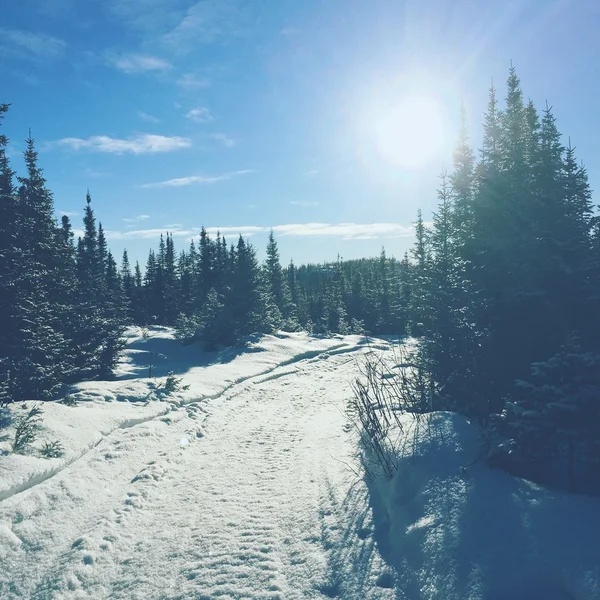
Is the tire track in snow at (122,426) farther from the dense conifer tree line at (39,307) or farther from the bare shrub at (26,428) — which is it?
the dense conifer tree line at (39,307)

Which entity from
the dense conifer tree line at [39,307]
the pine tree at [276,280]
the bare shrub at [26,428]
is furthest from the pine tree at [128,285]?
the bare shrub at [26,428]

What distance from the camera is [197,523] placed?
6.16m

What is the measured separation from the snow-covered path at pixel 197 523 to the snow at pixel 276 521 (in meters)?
0.02

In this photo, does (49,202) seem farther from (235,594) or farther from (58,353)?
(235,594)

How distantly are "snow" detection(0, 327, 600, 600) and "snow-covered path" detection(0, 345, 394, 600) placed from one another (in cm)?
2

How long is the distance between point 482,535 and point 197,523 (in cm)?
399

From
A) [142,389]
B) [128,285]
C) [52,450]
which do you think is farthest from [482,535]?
[128,285]

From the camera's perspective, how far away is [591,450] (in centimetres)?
536

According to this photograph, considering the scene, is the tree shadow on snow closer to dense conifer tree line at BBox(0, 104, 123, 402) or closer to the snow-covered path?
the snow-covered path

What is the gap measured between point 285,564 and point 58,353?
1422 centimetres

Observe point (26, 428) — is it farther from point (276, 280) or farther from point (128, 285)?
point (128, 285)

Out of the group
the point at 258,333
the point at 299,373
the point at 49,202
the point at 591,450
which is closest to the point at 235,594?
the point at 591,450

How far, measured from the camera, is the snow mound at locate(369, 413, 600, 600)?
3801 mm

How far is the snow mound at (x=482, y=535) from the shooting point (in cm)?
380
